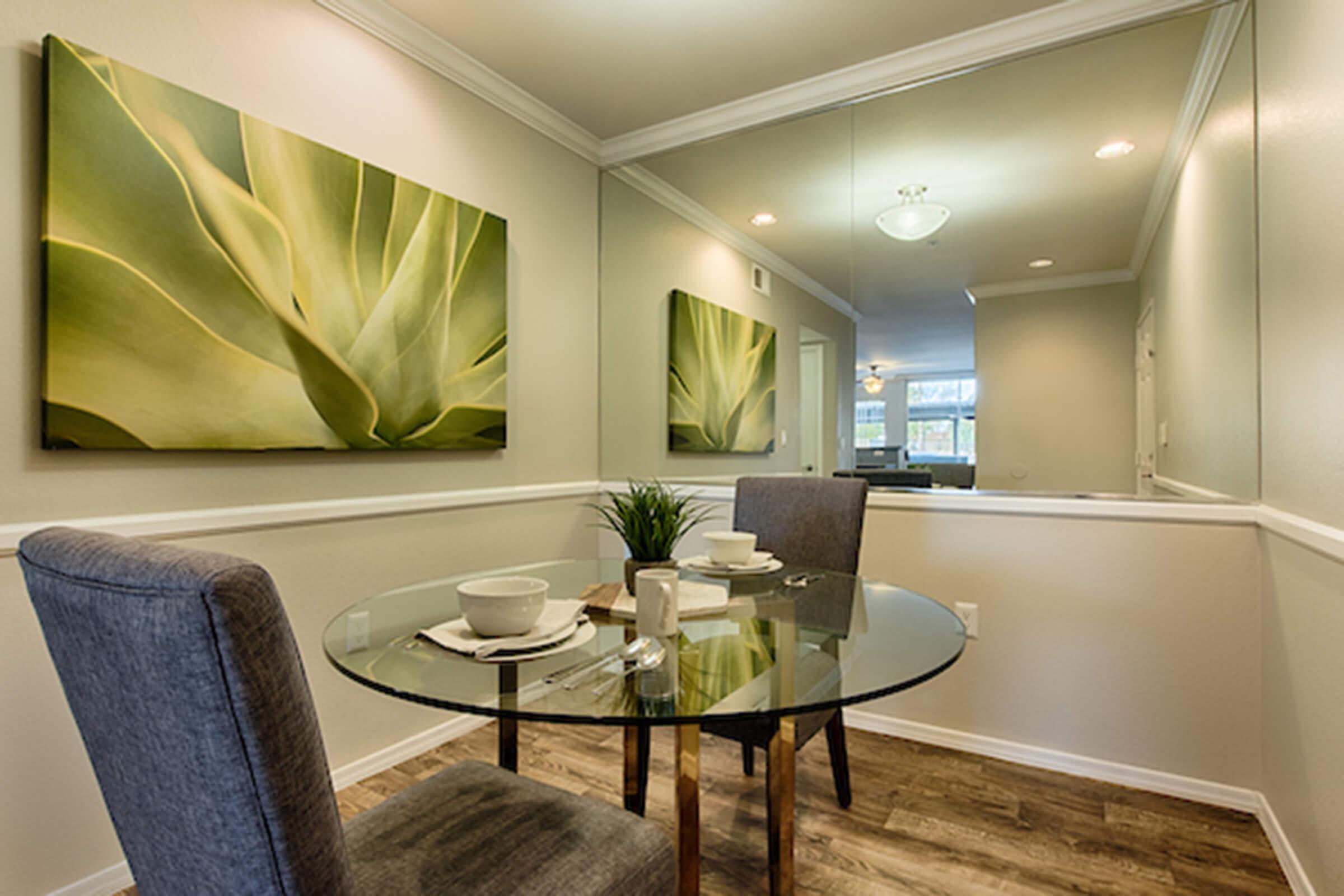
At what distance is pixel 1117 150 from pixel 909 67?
741mm

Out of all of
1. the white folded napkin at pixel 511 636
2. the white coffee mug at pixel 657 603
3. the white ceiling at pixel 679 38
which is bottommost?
the white folded napkin at pixel 511 636

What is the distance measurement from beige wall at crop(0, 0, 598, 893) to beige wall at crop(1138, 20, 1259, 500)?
217 cm

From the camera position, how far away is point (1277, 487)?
177 cm

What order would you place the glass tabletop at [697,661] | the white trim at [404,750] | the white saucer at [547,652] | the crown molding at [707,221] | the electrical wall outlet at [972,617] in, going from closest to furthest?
the glass tabletop at [697,661] < the white saucer at [547,652] < the white trim at [404,750] < the electrical wall outlet at [972,617] < the crown molding at [707,221]

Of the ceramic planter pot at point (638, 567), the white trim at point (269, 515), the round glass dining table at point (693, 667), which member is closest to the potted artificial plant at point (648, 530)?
the ceramic planter pot at point (638, 567)

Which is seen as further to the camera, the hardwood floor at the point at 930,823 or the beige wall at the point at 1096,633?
the beige wall at the point at 1096,633

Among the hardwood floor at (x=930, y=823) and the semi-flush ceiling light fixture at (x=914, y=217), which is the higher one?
the semi-flush ceiling light fixture at (x=914, y=217)

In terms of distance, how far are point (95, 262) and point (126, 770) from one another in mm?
1356

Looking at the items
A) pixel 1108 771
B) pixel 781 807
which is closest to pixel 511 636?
pixel 781 807

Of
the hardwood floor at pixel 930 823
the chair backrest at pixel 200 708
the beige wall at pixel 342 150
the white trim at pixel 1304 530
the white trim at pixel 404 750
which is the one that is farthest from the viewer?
the white trim at pixel 404 750

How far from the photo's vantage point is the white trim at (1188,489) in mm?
2006

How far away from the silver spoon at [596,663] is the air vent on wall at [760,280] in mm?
2168

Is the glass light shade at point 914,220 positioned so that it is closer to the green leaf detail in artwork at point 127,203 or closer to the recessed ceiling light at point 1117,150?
the recessed ceiling light at point 1117,150

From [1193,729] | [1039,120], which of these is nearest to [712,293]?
[1039,120]
